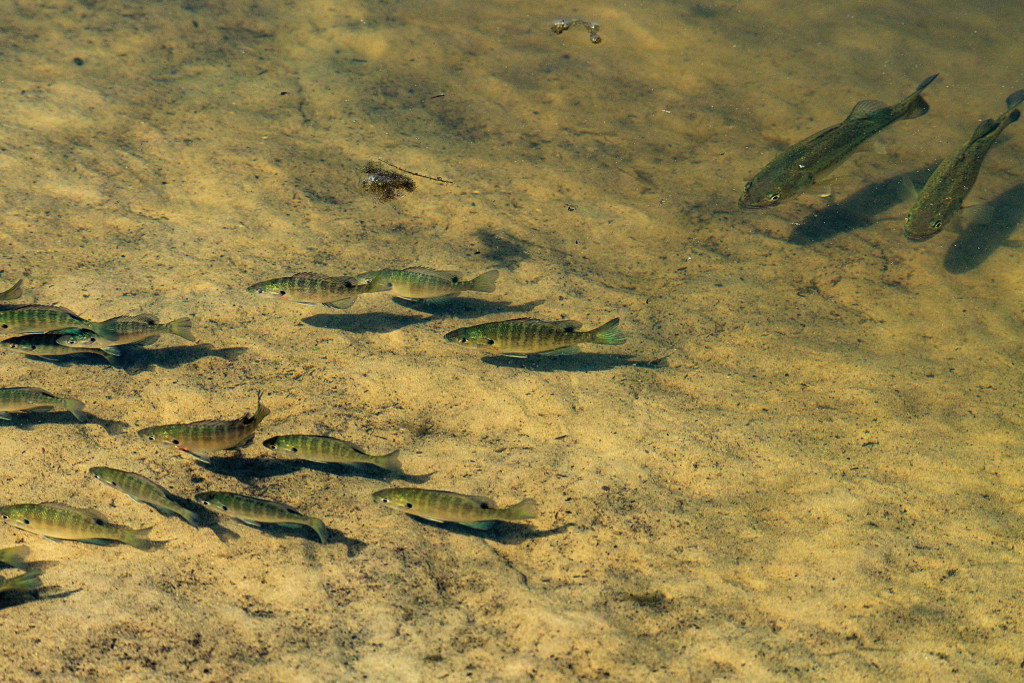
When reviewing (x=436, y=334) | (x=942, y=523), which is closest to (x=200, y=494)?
(x=436, y=334)

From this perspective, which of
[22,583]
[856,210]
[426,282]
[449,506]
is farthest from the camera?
[856,210]

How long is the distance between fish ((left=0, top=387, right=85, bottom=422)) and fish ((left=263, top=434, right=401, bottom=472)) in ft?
4.87

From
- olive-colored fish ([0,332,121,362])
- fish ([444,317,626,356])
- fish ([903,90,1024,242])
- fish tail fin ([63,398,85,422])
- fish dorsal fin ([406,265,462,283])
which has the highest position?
fish ([903,90,1024,242])

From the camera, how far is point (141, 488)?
3.98 m

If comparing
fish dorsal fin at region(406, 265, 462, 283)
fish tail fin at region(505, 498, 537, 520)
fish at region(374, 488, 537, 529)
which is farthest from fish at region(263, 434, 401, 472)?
fish dorsal fin at region(406, 265, 462, 283)

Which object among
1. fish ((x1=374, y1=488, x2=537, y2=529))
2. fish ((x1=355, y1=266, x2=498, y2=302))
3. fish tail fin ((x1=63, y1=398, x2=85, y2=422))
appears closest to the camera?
fish ((x1=374, y1=488, x2=537, y2=529))

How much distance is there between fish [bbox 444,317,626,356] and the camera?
541cm

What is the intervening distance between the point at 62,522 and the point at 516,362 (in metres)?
3.53

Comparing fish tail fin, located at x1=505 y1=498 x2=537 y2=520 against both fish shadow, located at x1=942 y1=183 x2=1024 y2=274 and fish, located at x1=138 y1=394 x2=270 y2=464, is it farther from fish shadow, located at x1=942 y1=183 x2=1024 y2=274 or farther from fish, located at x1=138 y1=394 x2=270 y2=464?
fish shadow, located at x1=942 y1=183 x2=1024 y2=274

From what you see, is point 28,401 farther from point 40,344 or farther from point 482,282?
point 482,282

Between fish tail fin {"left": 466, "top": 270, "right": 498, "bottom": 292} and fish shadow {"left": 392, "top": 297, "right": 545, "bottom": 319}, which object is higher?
fish tail fin {"left": 466, "top": 270, "right": 498, "bottom": 292}

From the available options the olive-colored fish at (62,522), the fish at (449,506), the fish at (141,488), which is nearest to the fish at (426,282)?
the fish at (449,506)

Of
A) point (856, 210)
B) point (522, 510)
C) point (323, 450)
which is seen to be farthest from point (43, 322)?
point (856, 210)

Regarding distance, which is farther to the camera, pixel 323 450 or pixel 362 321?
pixel 362 321
